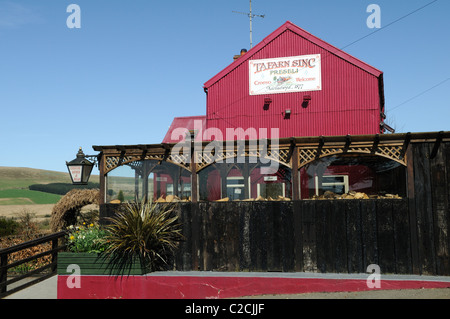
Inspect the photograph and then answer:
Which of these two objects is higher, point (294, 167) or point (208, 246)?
point (294, 167)

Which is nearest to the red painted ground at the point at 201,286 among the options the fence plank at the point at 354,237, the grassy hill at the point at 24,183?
the fence plank at the point at 354,237

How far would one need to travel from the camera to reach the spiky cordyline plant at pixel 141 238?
9740 mm

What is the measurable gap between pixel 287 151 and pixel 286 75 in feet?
27.0

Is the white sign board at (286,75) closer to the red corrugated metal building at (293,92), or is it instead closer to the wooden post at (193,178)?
the red corrugated metal building at (293,92)

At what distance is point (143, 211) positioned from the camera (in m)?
10.0

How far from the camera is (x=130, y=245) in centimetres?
980

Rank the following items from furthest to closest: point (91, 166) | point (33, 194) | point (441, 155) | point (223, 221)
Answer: point (33, 194)
point (91, 166)
point (223, 221)
point (441, 155)

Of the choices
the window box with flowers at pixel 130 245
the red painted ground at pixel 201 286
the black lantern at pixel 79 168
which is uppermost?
the black lantern at pixel 79 168

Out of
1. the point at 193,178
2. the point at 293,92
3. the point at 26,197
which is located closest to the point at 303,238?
the point at 193,178

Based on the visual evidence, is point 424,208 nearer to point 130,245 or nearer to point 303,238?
point 303,238

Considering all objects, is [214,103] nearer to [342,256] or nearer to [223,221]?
[223,221]

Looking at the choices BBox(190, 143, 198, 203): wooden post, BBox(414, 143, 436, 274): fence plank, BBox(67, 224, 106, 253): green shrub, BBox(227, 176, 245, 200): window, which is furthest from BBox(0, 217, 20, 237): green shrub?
BBox(414, 143, 436, 274): fence plank

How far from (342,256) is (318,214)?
1042 mm
